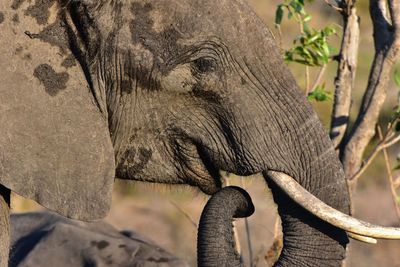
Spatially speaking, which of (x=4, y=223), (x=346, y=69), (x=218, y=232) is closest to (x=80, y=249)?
(x=346, y=69)

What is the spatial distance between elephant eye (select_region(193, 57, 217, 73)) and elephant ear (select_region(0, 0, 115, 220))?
0.34 metres

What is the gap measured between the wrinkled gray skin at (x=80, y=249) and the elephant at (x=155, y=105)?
1.61m

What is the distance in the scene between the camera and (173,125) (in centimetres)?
403

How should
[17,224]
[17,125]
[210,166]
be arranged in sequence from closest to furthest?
1. [17,125]
2. [210,166]
3. [17,224]

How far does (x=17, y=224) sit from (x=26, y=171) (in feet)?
7.79

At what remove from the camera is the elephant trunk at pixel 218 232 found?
3965mm

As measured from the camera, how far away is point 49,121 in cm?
388

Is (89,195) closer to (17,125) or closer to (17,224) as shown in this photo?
(17,125)

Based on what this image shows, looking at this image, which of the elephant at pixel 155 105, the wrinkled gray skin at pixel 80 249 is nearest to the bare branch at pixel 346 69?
the wrinkled gray skin at pixel 80 249

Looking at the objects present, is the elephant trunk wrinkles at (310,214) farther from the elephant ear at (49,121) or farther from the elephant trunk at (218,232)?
the elephant ear at (49,121)

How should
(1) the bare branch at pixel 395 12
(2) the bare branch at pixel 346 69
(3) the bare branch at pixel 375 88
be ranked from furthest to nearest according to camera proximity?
(2) the bare branch at pixel 346 69, (3) the bare branch at pixel 375 88, (1) the bare branch at pixel 395 12

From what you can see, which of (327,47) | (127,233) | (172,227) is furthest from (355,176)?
(172,227)

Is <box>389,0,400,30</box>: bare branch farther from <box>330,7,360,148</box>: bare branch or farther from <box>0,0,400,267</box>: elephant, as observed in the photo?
<box>0,0,400,267</box>: elephant

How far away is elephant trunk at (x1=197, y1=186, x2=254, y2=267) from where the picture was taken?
396 cm
